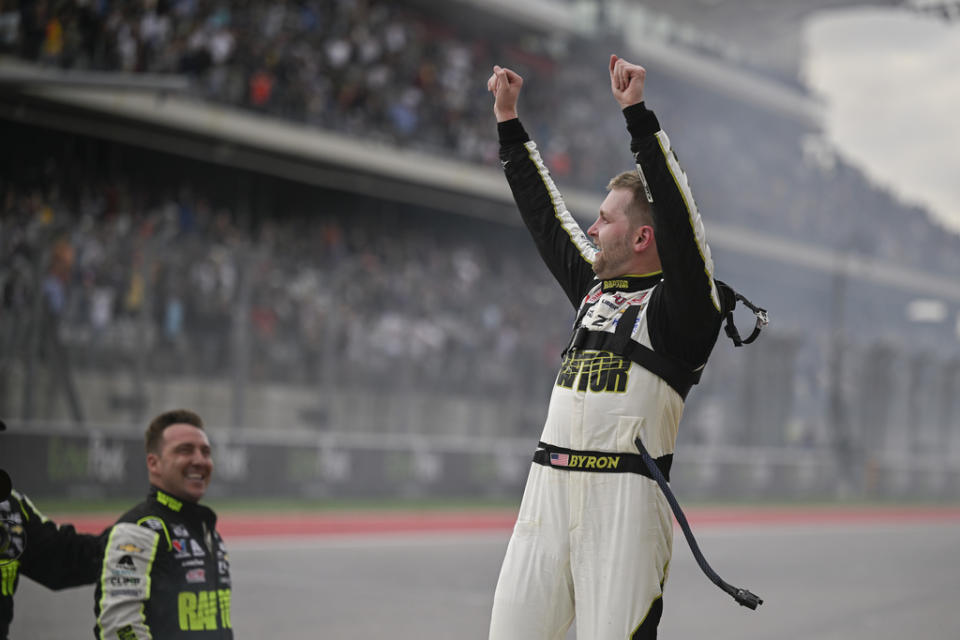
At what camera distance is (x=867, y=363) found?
24484mm

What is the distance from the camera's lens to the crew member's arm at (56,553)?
3.77 metres

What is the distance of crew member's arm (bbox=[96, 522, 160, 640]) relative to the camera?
3.55 metres

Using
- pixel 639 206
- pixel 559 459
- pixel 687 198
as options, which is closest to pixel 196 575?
pixel 559 459

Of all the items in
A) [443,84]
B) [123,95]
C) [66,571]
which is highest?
[443,84]

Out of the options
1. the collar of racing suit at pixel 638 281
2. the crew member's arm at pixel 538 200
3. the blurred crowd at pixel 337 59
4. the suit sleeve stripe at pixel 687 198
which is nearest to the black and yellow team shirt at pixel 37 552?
the crew member's arm at pixel 538 200

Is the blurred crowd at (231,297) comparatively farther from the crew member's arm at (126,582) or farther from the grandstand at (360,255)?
the crew member's arm at (126,582)

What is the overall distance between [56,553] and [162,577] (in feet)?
1.35

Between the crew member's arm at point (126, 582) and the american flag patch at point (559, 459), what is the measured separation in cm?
137

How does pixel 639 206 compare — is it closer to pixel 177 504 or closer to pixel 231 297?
pixel 177 504

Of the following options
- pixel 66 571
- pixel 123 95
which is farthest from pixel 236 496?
pixel 66 571

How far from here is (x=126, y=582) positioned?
3594mm

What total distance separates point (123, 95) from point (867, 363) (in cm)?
1565

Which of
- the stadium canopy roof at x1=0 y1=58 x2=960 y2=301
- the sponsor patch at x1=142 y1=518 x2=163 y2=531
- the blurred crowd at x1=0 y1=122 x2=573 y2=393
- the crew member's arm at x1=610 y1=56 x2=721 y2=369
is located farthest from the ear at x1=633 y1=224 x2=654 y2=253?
the stadium canopy roof at x1=0 y1=58 x2=960 y2=301

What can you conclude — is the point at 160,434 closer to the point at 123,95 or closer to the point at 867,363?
the point at 123,95
